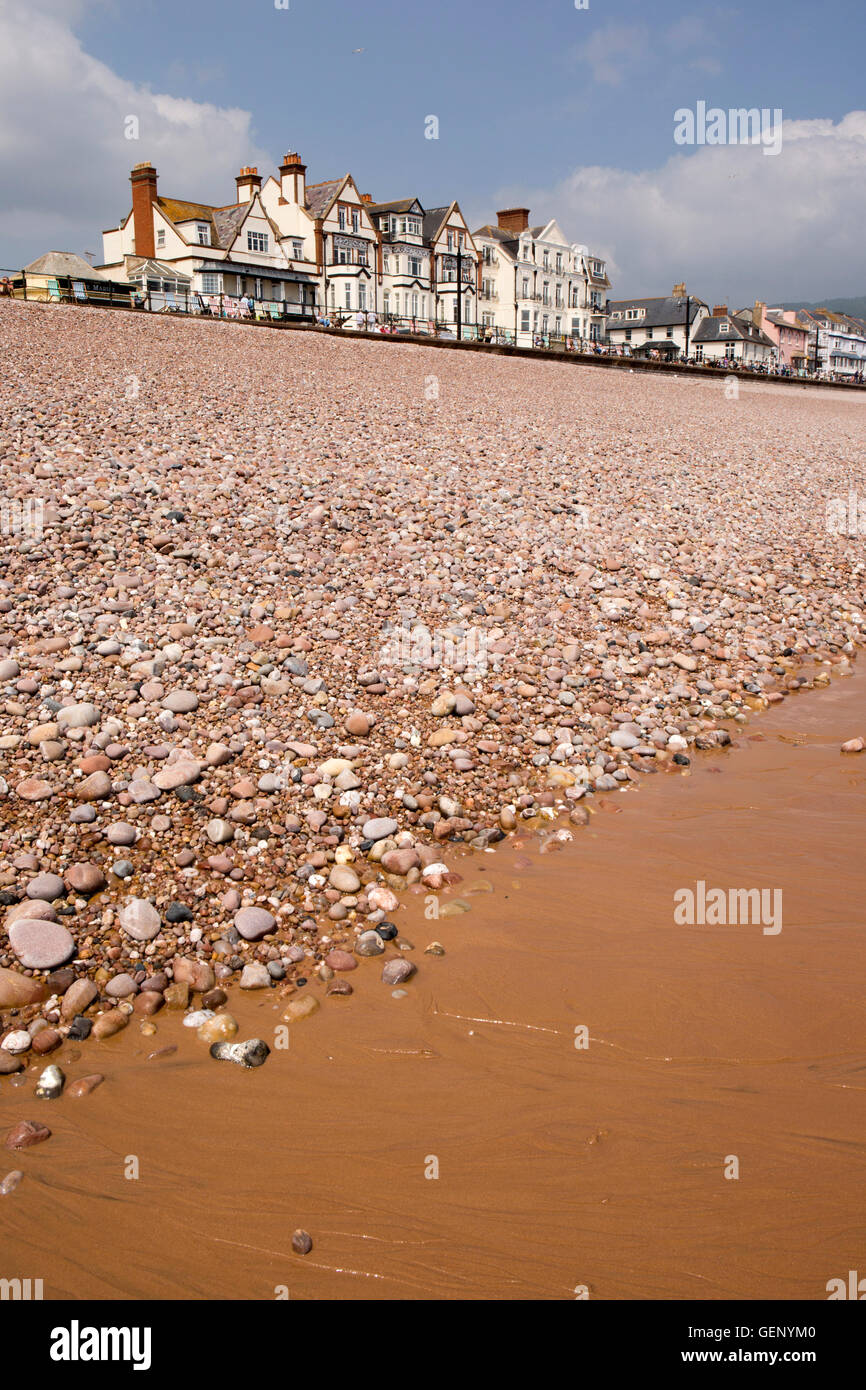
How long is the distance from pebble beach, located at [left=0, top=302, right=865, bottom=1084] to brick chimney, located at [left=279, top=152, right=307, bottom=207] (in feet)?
151

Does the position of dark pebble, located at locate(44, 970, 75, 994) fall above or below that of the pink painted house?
below

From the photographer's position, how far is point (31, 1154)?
3256mm

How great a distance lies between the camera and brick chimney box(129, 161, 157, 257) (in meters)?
48.5

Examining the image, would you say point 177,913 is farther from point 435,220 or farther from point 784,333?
point 784,333

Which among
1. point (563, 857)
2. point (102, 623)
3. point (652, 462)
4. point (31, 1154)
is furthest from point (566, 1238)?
point (652, 462)

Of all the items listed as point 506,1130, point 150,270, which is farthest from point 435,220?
point 506,1130

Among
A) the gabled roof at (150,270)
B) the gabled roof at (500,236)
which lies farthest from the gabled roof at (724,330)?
the gabled roof at (150,270)

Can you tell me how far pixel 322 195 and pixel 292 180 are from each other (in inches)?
82.2

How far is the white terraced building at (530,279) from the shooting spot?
68.6 meters

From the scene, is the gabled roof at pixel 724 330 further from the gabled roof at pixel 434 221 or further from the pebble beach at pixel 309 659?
the pebble beach at pixel 309 659

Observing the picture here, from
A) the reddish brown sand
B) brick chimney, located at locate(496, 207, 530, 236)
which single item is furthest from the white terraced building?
the reddish brown sand

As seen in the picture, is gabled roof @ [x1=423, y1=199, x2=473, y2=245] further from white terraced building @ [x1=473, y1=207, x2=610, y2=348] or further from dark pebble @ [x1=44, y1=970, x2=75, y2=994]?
dark pebble @ [x1=44, y1=970, x2=75, y2=994]

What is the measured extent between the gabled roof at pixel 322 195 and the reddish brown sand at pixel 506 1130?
192ft

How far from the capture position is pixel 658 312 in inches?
3565
